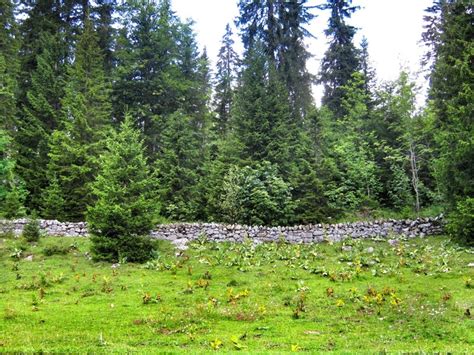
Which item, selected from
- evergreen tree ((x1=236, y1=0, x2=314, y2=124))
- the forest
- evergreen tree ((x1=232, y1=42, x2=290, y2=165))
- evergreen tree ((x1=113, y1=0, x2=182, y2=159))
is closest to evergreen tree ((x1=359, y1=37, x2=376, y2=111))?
the forest

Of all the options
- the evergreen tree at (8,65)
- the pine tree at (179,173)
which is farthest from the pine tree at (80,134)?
the pine tree at (179,173)

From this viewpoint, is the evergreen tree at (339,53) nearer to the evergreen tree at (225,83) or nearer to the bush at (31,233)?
the evergreen tree at (225,83)

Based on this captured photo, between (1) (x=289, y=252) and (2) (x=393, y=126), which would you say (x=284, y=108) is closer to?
(2) (x=393, y=126)

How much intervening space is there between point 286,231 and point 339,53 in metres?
21.5

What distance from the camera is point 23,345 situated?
Result: 28.3ft

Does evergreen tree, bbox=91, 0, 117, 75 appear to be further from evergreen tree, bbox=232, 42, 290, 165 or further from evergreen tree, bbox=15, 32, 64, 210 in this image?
evergreen tree, bbox=232, 42, 290, 165

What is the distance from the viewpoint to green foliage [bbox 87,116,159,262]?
17141 millimetres

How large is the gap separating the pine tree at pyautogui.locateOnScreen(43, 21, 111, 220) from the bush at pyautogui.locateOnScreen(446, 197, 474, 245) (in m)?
18.5

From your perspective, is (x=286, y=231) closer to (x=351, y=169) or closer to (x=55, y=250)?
(x=351, y=169)

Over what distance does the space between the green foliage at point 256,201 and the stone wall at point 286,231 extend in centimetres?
152

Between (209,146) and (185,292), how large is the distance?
17.9 meters

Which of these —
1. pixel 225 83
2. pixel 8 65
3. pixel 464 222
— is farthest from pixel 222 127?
pixel 464 222

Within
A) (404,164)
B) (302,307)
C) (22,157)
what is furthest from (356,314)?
(22,157)

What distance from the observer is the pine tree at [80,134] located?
23.6m
